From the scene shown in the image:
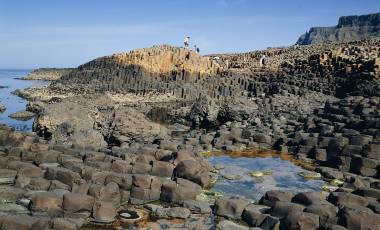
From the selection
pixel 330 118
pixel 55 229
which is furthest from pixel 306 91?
pixel 55 229

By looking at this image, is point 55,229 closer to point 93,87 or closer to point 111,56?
point 93,87

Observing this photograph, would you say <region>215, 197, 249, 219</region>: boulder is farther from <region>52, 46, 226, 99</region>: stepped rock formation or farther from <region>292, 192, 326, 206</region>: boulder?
<region>52, 46, 226, 99</region>: stepped rock formation

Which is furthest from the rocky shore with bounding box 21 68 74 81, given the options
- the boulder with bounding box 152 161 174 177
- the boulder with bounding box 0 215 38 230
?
the boulder with bounding box 0 215 38 230

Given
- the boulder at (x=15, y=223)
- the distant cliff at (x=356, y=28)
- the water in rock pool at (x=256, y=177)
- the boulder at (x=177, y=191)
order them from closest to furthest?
1. the boulder at (x=15, y=223)
2. the boulder at (x=177, y=191)
3. the water in rock pool at (x=256, y=177)
4. the distant cliff at (x=356, y=28)

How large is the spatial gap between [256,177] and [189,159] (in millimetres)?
2263

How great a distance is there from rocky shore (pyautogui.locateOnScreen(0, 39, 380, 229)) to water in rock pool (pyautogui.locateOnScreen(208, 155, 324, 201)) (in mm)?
489

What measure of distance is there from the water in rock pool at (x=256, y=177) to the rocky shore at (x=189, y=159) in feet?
1.61

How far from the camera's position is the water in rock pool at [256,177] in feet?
38.2

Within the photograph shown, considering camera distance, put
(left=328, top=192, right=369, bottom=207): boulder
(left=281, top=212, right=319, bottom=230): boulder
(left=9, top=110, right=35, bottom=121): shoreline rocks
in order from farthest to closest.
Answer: (left=9, top=110, right=35, bottom=121): shoreline rocks → (left=328, top=192, right=369, bottom=207): boulder → (left=281, top=212, right=319, bottom=230): boulder

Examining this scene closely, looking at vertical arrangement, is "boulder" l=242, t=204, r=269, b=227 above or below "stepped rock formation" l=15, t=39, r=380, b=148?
below

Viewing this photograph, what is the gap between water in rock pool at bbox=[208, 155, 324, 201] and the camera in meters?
11.6

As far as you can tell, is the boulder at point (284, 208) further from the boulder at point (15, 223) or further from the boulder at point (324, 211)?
the boulder at point (15, 223)

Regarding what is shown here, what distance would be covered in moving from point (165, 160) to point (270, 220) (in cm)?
499

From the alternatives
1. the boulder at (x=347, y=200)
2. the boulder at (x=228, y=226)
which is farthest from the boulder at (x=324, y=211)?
the boulder at (x=228, y=226)
